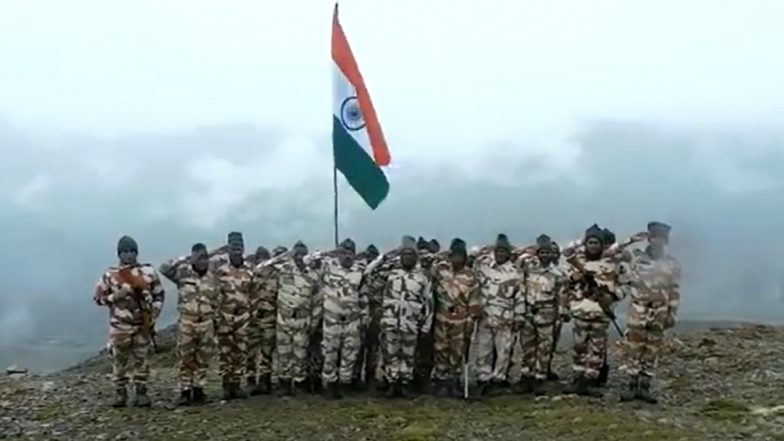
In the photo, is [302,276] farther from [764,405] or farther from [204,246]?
[764,405]

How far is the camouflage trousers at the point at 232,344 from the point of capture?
15.2 meters

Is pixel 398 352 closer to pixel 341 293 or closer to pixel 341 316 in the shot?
pixel 341 316

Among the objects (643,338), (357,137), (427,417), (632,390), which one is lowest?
(427,417)

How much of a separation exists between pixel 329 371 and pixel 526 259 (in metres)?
2.85

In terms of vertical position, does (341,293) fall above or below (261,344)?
above

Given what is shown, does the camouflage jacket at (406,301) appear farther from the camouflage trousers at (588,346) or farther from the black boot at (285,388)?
the camouflage trousers at (588,346)

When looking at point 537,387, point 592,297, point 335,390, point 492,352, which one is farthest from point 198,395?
point 592,297

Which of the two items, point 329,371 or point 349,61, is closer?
point 329,371

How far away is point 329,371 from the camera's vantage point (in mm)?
15281

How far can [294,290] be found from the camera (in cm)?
1524

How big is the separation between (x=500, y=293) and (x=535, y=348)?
884 mm

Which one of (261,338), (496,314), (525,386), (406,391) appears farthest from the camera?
(261,338)

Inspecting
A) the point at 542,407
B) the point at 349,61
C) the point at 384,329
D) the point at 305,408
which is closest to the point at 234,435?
the point at 305,408

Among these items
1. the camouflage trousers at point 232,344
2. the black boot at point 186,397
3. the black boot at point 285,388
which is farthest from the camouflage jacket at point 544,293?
the black boot at point 186,397
